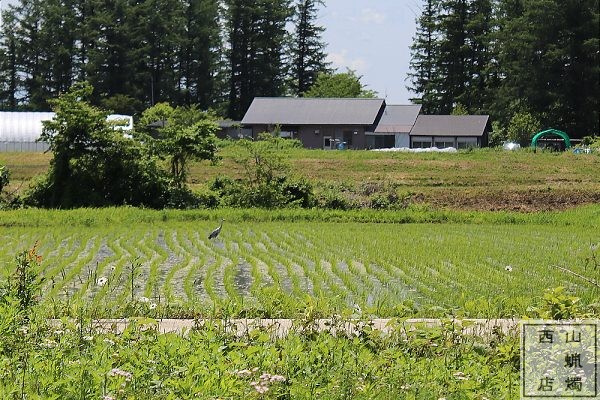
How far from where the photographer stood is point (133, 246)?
13758 millimetres

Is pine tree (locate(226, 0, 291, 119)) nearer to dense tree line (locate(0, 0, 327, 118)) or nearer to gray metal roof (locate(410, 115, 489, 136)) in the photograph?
dense tree line (locate(0, 0, 327, 118))

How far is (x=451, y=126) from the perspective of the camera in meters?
48.1

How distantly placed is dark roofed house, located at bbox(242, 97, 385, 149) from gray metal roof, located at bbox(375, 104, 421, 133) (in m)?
0.44

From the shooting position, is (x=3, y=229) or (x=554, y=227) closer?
(x=3, y=229)

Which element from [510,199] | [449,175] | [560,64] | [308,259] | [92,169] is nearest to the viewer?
[308,259]

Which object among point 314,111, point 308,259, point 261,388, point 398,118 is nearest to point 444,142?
point 398,118

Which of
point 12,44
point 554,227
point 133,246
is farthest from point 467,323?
point 12,44

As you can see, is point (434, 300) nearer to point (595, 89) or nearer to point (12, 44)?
point (595, 89)

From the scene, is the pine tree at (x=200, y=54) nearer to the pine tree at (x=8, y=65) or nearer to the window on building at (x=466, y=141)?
the pine tree at (x=8, y=65)

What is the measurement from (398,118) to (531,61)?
901cm

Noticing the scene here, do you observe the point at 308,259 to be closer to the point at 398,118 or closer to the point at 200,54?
the point at 398,118

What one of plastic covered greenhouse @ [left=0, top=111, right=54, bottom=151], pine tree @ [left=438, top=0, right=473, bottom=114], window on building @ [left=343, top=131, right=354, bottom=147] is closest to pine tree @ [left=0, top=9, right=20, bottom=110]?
plastic covered greenhouse @ [left=0, top=111, right=54, bottom=151]

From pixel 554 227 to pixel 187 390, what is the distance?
47.7 ft

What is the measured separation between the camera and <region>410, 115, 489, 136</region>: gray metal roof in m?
47.2
